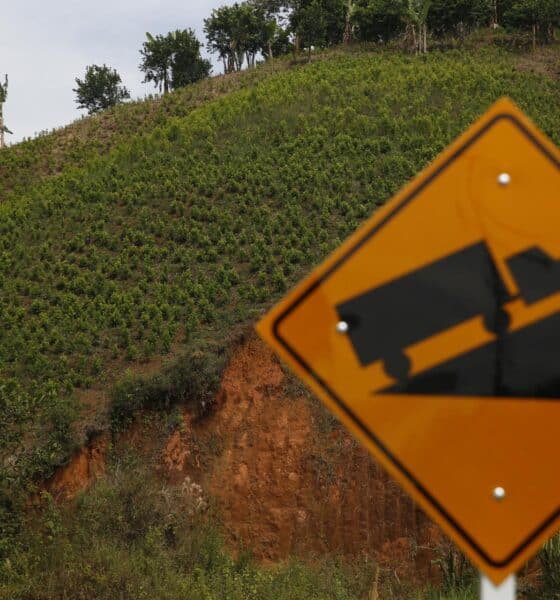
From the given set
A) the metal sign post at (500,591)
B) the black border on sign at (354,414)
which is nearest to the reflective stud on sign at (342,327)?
the black border on sign at (354,414)

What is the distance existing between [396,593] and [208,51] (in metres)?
44.3

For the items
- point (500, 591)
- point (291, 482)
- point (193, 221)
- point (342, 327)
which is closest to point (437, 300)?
point (342, 327)

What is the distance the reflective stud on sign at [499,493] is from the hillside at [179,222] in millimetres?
8151

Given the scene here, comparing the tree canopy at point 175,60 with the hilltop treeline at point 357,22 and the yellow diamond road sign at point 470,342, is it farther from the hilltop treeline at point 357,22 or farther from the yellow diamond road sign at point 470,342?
the yellow diamond road sign at point 470,342

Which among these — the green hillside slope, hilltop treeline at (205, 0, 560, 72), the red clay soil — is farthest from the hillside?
hilltop treeline at (205, 0, 560, 72)

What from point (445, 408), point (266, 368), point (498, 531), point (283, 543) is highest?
point (445, 408)

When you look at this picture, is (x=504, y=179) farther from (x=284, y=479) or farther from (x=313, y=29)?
(x=313, y=29)

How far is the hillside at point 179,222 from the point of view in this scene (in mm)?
15523

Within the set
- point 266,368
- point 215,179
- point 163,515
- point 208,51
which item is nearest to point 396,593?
point 163,515

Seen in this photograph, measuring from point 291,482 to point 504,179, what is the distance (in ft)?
43.9

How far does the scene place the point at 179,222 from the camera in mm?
22281

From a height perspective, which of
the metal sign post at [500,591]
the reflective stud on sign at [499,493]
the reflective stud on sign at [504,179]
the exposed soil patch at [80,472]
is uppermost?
the reflective stud on sign at [504,179]

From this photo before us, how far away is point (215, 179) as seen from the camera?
24578mm

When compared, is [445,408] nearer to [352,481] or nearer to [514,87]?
[352,481]
